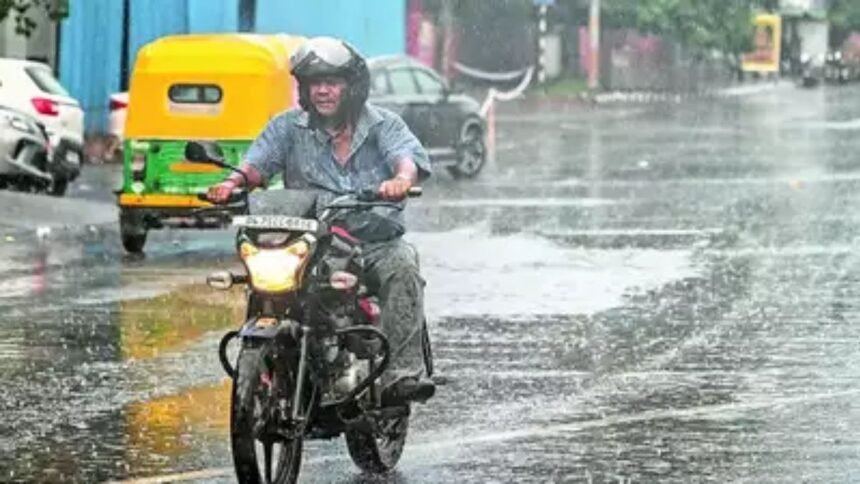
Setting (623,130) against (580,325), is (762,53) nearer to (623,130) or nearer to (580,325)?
(623,130)

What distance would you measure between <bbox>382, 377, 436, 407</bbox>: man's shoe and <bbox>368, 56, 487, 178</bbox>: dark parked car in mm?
19203

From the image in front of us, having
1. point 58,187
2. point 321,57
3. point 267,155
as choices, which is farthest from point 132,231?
point 321,57

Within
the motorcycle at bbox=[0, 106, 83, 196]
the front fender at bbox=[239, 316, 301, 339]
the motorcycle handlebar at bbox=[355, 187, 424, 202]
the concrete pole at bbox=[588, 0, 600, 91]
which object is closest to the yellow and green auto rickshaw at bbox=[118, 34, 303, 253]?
the motorcycle at bbox=[0, 106, 83, 196]

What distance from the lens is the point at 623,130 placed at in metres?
44.3

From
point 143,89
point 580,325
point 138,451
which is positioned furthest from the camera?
point 143,89

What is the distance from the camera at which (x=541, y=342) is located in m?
13.5

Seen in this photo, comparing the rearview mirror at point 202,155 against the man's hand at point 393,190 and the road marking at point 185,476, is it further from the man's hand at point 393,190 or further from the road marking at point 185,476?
the road marking at point 185,476

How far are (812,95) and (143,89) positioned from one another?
50.5 m

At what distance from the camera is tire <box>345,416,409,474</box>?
29.7 ft

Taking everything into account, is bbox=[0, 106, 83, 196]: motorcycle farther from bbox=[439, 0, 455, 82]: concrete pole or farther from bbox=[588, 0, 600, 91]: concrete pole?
bbox=[588, 0, 600, 91]: concrete pole

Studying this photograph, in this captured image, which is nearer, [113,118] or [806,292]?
[806,292]

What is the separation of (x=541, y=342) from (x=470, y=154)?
56.7 feet

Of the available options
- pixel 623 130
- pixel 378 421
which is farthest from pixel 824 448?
pixel 623 130

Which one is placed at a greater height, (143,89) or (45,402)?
(143,89)
